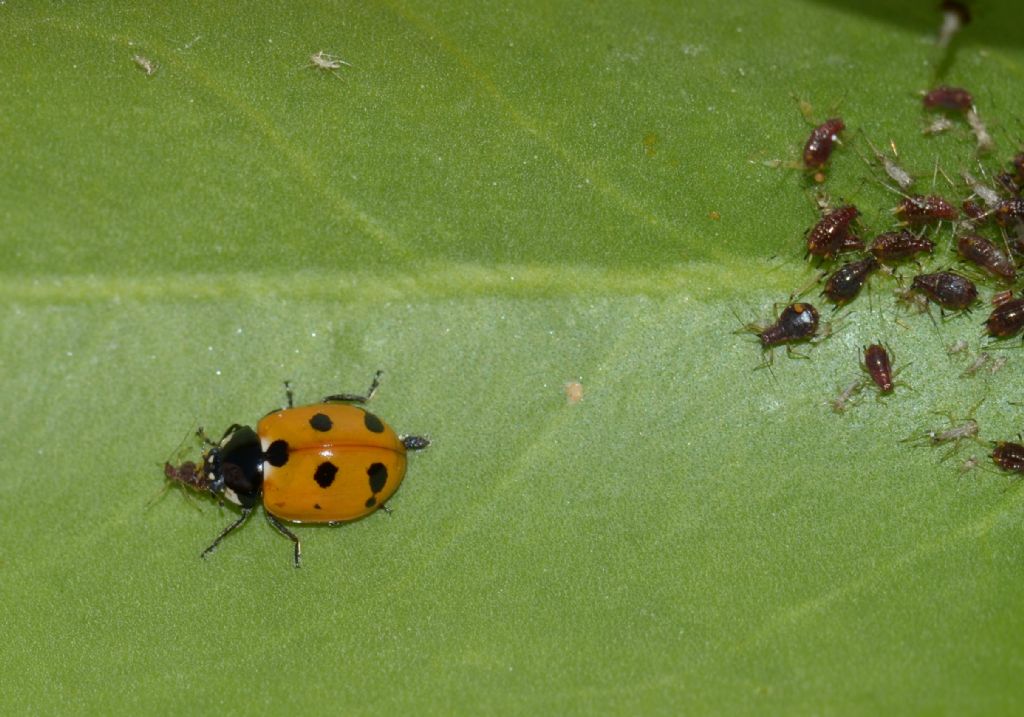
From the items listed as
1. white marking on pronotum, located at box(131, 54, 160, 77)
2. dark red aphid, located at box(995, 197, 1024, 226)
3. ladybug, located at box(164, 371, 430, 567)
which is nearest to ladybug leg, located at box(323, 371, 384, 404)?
ladybug, located at box(164, 371, 430, 567)

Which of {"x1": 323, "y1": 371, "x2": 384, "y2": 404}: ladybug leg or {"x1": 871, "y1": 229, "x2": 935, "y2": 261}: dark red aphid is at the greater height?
{"x1": 871, "y1": 229, "x2": 935, "y2": 261}: dark red aphid

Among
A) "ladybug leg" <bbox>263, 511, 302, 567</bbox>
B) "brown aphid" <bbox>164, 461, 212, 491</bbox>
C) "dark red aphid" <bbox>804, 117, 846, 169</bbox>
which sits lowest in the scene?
"ladybug leg" <bbox>263, 511, 302, 567</bbox>

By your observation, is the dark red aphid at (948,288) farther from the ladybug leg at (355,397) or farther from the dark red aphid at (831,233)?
the ladybug leg at (355,397)

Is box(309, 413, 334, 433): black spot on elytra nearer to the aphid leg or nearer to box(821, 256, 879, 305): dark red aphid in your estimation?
the aphid leg

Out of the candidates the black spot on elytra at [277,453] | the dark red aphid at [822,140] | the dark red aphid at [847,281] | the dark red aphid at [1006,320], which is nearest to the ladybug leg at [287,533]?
the black spot on elytra at [277,453]

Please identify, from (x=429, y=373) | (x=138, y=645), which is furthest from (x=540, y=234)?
(x=138, y=645)

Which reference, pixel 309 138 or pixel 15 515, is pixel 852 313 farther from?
pixel 15 515
